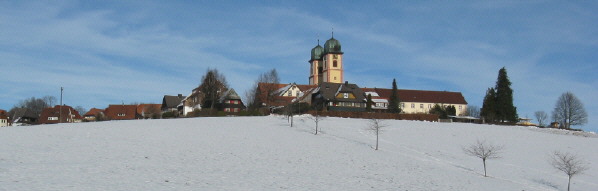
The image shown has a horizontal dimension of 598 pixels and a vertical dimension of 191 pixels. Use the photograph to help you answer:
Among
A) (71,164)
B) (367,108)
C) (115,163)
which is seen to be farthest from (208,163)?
(367,108)

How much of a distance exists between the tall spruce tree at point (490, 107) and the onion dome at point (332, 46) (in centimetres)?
5808

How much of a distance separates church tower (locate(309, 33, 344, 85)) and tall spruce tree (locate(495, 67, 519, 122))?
55.9 meters

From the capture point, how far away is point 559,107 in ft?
369

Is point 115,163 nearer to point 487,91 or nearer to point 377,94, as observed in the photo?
point 487,91

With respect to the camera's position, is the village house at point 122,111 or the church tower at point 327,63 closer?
the village house at point 122,111

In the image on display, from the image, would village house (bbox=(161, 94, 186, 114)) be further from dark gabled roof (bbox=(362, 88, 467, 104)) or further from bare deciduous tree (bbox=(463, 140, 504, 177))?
bare deciduous tree (bbox=(463, 140, 504, 177))

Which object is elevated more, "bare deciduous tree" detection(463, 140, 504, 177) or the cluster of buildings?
the cluster of buildings

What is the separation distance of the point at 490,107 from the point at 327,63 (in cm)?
6004

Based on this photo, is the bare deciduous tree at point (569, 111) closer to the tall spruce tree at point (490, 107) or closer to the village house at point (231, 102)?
the tall spruce tree at point (490, 107)

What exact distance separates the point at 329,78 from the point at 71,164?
121m

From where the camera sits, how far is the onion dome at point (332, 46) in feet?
492

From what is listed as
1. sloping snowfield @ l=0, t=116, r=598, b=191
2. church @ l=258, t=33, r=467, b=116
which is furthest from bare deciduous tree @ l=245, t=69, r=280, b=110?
sloping snowfield @ l=0, t=116, r=598, b=191

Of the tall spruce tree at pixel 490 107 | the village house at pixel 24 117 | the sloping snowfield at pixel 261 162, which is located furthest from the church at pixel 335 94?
the village house at pixel 24 117

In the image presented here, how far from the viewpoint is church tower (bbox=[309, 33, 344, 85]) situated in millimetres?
146500
